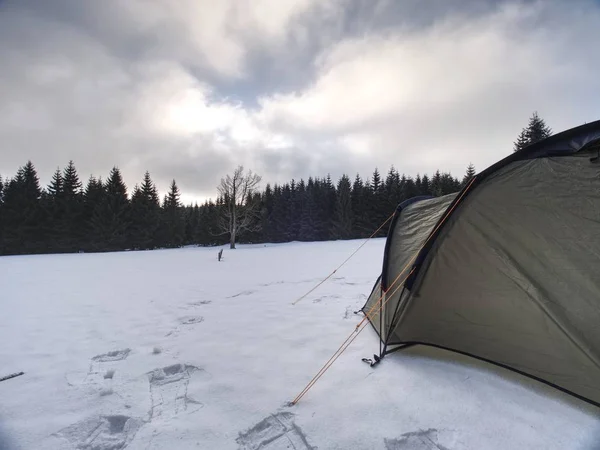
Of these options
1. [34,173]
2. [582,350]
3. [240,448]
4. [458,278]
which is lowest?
[240,448]

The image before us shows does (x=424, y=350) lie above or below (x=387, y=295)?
below

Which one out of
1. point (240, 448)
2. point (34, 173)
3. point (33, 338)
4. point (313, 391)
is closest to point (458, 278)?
point (313, 391)

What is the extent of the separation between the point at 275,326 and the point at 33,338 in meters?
3.87

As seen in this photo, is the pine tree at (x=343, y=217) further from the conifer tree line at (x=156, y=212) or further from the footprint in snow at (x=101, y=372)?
the footprint in snow at (x=101, y=372)

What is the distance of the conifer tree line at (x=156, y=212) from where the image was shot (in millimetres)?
31547

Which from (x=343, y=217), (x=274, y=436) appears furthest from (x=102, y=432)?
(x=343, y=217)

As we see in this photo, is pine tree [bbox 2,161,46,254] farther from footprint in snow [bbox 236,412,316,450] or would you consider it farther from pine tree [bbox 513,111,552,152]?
pine tree [bbox 513,111,552,152]

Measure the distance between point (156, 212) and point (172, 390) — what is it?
42.7 m

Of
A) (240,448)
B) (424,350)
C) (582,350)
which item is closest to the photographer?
(240,448)

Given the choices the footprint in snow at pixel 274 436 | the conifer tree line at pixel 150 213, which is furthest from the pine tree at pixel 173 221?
the footprint in snow at pixel 274 436

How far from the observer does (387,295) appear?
4.00m

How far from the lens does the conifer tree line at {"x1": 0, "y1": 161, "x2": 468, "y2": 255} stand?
31.8 m

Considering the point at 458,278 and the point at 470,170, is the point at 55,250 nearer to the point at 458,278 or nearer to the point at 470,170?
the point at 458,278

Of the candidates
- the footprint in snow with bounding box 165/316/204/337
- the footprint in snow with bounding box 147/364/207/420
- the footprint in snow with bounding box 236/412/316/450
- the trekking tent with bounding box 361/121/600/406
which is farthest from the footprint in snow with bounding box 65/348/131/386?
the trekking tent with bounding box 361/121/600/406
